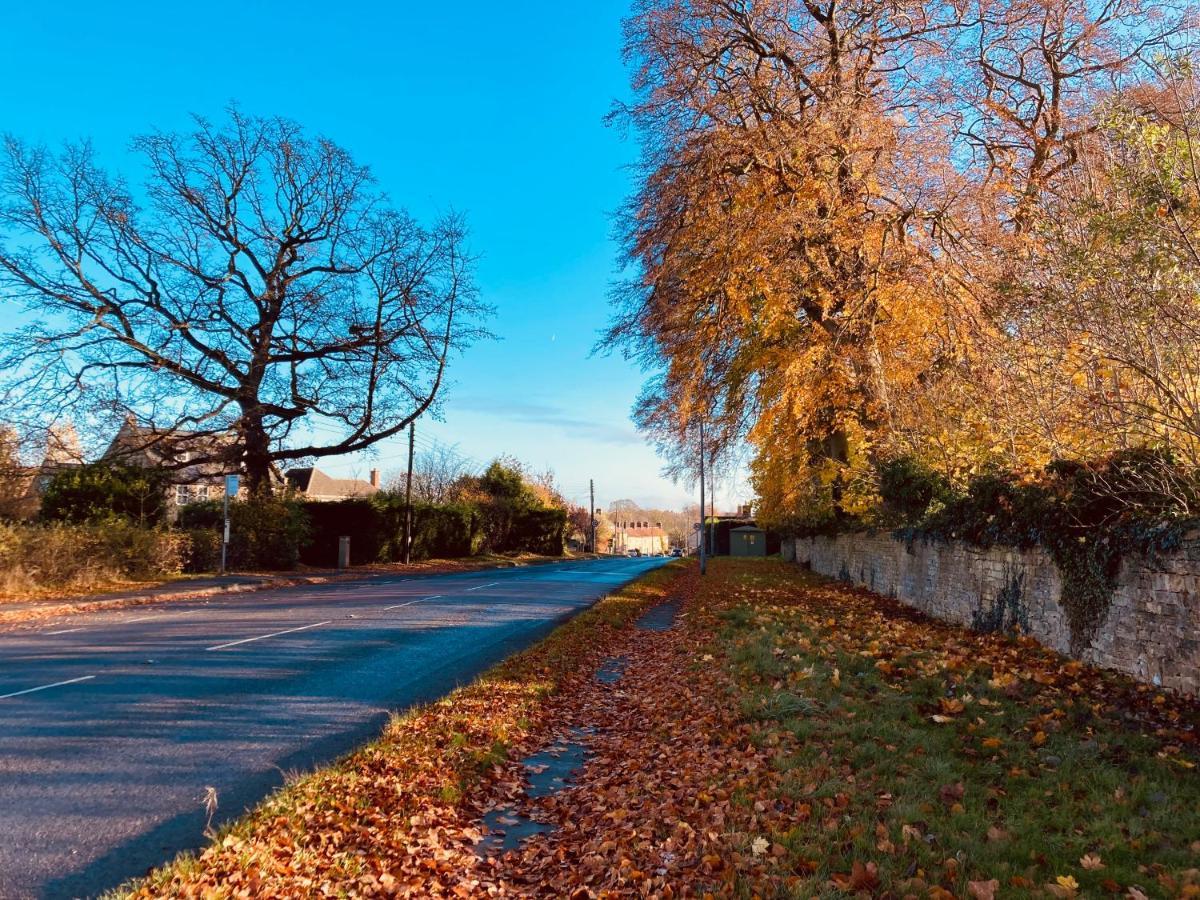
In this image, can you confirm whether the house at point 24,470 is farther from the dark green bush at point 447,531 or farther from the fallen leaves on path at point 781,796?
the fallen leaves on path at point 781,796

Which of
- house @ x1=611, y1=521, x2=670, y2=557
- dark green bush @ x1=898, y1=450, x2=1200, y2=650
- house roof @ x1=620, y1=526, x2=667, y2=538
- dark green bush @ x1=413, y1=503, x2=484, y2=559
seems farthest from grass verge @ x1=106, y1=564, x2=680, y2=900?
house roof @ x1=620, y1=526, x2=667, y2=538

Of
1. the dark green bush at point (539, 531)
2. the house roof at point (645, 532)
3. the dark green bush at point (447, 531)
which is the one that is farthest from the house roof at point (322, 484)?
the house roof at point (645, 532)

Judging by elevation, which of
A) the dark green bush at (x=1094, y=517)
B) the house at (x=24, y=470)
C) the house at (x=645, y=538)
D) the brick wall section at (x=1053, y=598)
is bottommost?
the house at (x=645, y=538)

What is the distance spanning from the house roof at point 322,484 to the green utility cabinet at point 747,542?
114 feet

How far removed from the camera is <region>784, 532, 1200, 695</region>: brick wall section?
696 centimetres

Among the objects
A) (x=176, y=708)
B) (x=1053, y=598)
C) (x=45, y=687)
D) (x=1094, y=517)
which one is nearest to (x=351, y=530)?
(x=45, y=687)

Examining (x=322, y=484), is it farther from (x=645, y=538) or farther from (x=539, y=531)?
(x=645, y=538)

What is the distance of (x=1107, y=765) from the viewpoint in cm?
539

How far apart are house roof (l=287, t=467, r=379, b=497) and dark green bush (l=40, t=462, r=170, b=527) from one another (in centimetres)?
4996

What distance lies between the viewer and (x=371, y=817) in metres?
5.18

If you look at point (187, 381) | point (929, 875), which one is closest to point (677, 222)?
point (929, 875)

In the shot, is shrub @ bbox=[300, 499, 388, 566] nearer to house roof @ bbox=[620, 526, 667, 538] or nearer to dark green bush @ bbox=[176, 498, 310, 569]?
dark green bush @ bbox=[176, 498, 310, 569]

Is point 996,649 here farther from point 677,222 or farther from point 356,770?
point 677,222

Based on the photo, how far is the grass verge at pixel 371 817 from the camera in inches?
168
